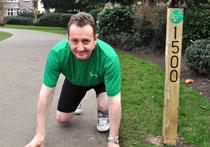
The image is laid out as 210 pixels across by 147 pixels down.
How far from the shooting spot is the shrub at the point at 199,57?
760cm

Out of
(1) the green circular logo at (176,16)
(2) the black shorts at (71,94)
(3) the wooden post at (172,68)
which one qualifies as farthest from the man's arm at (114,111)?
(1) the green circular logo at (176,16)

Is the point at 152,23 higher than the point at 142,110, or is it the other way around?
the point at 152,23

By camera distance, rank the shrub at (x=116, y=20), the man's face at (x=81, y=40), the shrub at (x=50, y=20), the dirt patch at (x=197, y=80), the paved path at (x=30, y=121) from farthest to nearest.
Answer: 1. the shrub at (x=50, y=20)
2. the shrub at (x=116, y=20)
3. the dirt patch at (x=197, y=80)
4. the paved path at (x=30, y=121)
5. the man's face at (x=81, y=40)

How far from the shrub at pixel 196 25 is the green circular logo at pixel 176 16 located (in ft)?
21.2

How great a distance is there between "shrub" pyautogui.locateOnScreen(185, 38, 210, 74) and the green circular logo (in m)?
3.89

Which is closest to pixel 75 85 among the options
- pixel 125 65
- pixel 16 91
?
pixel 16 91

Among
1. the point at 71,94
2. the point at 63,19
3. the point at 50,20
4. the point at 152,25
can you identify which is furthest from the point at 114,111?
the point at 50,20

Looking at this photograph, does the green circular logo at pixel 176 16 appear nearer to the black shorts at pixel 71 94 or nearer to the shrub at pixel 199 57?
the black shorts at pixel 71 94

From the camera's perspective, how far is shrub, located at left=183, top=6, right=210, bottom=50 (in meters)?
10.3

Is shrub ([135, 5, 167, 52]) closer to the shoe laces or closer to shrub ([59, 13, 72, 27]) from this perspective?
the shoe laces

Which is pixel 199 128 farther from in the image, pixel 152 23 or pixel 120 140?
pixel 152 23

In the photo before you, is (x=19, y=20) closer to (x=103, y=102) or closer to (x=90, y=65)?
(x=103, y=102)

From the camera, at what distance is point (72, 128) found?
15.6 feet

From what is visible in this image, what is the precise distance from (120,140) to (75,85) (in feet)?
2.51
